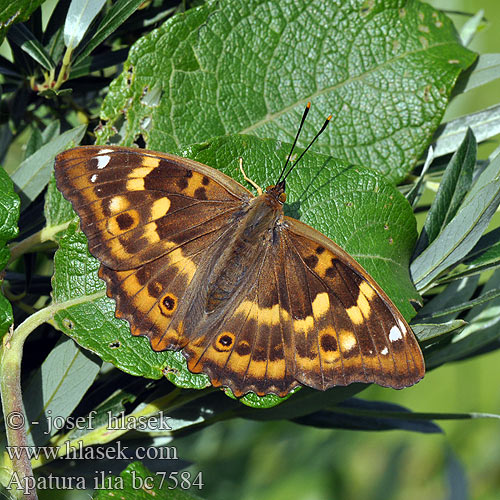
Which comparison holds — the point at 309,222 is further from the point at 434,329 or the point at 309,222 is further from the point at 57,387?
the point at 57,387

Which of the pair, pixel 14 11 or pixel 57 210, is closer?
pixel 14 11

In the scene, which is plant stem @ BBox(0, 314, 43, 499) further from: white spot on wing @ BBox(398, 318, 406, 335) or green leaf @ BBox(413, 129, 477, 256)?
green leaf @ BBox(413, 129, 477, 256)

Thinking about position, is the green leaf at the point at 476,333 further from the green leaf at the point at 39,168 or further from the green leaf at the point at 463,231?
the green leaf at the point at 39,168

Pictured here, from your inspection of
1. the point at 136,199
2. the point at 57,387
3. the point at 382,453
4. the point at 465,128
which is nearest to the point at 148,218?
the point at 136,199

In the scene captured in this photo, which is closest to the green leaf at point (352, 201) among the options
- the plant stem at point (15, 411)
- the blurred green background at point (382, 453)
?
the plant stem at point (15, 411)
